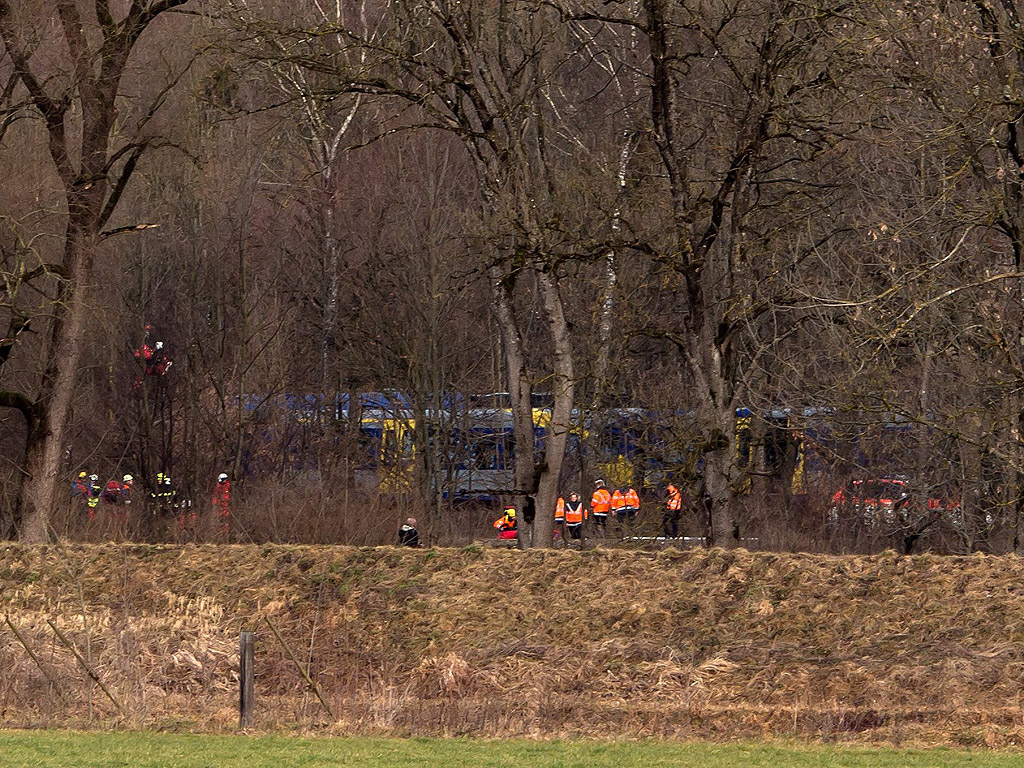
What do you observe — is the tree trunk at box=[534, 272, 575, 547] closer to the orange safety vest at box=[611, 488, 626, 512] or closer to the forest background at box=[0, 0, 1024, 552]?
the forest background at box=[0, 0, 1024, 552]

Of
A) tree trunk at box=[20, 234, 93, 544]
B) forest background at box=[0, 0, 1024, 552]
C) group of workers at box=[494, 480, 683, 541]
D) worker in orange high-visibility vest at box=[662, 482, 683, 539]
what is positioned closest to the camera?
forest background at box=[0, 0, 1024, 552]

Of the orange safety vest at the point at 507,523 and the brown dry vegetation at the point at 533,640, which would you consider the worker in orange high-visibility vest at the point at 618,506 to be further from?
the brown dry vegetation at the point at 533,640

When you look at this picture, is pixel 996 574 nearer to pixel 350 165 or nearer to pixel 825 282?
pixel 825 282

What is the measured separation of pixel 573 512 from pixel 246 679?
15.1m

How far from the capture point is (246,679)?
11617 millimetres

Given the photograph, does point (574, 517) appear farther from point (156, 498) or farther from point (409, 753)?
point (409, 753)

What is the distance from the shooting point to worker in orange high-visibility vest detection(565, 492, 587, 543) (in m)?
26.1

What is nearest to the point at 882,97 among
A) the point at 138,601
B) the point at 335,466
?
the point at 138,601

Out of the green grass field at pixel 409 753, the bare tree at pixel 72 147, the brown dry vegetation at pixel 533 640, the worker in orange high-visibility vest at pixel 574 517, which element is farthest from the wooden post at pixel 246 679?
the worker in orange high-visibility vest at pixel 574 517

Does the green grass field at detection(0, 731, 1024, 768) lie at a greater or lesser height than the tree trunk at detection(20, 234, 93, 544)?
lesser

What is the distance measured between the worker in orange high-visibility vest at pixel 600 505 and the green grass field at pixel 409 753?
13875 millimetres

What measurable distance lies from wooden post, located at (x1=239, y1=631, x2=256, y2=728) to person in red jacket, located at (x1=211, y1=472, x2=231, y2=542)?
38.8 feet

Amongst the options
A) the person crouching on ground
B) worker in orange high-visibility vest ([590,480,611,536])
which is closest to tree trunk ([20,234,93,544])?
the person crouching on ground

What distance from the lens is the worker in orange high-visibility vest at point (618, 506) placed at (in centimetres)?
2478
